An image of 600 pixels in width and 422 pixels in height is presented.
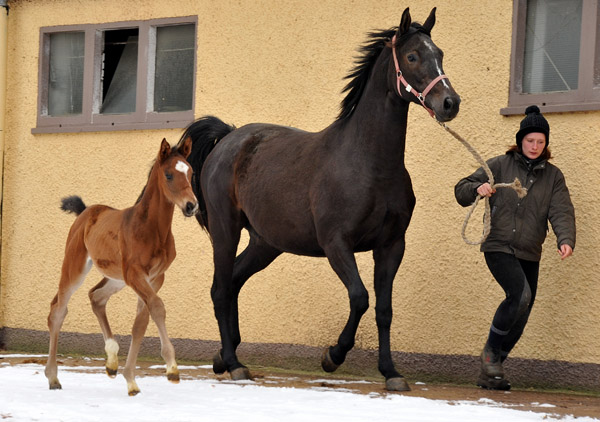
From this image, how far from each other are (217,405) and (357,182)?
6.30 ft

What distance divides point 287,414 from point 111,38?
582cm

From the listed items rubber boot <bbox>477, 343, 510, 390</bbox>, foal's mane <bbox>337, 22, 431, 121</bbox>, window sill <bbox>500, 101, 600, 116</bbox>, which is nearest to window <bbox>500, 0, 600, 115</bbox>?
window sill <bbox>500, 101, 600, 116</bbox>

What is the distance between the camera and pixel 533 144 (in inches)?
310

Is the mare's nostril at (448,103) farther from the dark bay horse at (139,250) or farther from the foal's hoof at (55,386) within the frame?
the foal's hoof at (55,386)

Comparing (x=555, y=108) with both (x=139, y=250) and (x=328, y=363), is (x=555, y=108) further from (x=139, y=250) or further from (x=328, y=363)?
(x=139, y=250)

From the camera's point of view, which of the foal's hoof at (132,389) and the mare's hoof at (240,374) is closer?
the foal's hoof at (132,389)

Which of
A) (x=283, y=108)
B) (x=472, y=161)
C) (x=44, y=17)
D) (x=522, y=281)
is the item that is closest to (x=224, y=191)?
(x=283, y=108)

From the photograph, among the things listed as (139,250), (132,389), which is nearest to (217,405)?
(132,389)

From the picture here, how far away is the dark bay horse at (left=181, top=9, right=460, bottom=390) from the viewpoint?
24.7 ft

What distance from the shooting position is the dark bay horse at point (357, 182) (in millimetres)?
7543

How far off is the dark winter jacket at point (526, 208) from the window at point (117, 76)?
137 inches

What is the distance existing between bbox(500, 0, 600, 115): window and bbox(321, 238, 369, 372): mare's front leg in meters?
1.92

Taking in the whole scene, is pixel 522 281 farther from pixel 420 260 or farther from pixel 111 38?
pixel 111 38

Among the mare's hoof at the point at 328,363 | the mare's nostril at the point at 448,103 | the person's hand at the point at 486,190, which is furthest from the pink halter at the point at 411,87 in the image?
the mare's hoof at the point at 328,363
